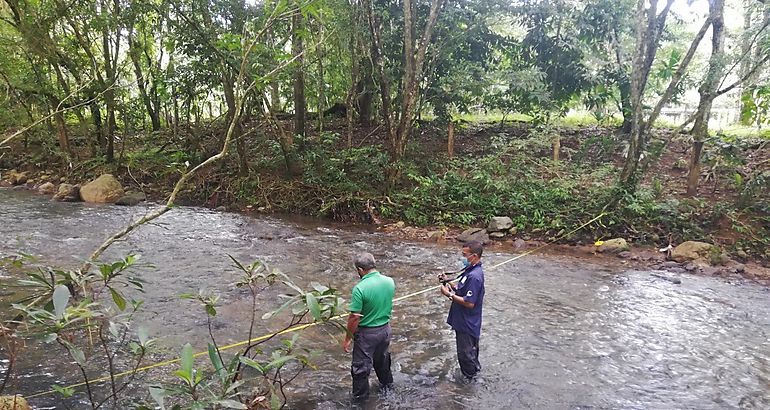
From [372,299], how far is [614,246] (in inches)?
298

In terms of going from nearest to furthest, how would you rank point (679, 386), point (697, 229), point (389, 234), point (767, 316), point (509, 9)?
point (679, 386) → point (767, 316) → point (697, 229) → point (389, 234) → point (509, 9)

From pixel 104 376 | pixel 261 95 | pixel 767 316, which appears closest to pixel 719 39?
pixel 767 316

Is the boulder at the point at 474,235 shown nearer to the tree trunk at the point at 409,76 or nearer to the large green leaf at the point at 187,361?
the tree trunk at the point at 409,76

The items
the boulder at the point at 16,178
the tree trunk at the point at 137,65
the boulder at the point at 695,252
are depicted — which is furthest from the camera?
the boulder at the point at 16,178

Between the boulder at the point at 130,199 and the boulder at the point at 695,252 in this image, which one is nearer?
the boulder at the point at 695,252

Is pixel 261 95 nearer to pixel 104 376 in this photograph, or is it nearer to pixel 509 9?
pixel 509 9

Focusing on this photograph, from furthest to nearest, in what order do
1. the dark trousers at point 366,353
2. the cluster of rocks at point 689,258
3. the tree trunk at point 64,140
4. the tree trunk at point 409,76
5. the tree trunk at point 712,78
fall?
the tree trunk at point 64,140 < the tree trunk at point 409,76 < the tree trunk at point 712,78 < the cluster of rocks at point 689,258 < the dark trousers at point 366,353

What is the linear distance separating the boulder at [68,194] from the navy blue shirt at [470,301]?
12.5 m

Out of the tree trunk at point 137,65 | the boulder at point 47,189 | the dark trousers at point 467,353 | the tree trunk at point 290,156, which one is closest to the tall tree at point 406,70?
the tree trunk at point 290,156

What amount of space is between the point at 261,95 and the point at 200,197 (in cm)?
349

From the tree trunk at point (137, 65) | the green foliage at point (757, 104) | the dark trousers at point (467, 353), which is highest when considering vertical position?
the tree trunk at point (137, 65)

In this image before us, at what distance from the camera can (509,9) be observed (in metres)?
14.4

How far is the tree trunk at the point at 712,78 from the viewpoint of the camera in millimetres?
9938

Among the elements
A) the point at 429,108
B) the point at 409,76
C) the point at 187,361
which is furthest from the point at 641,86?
the point at 187,361
